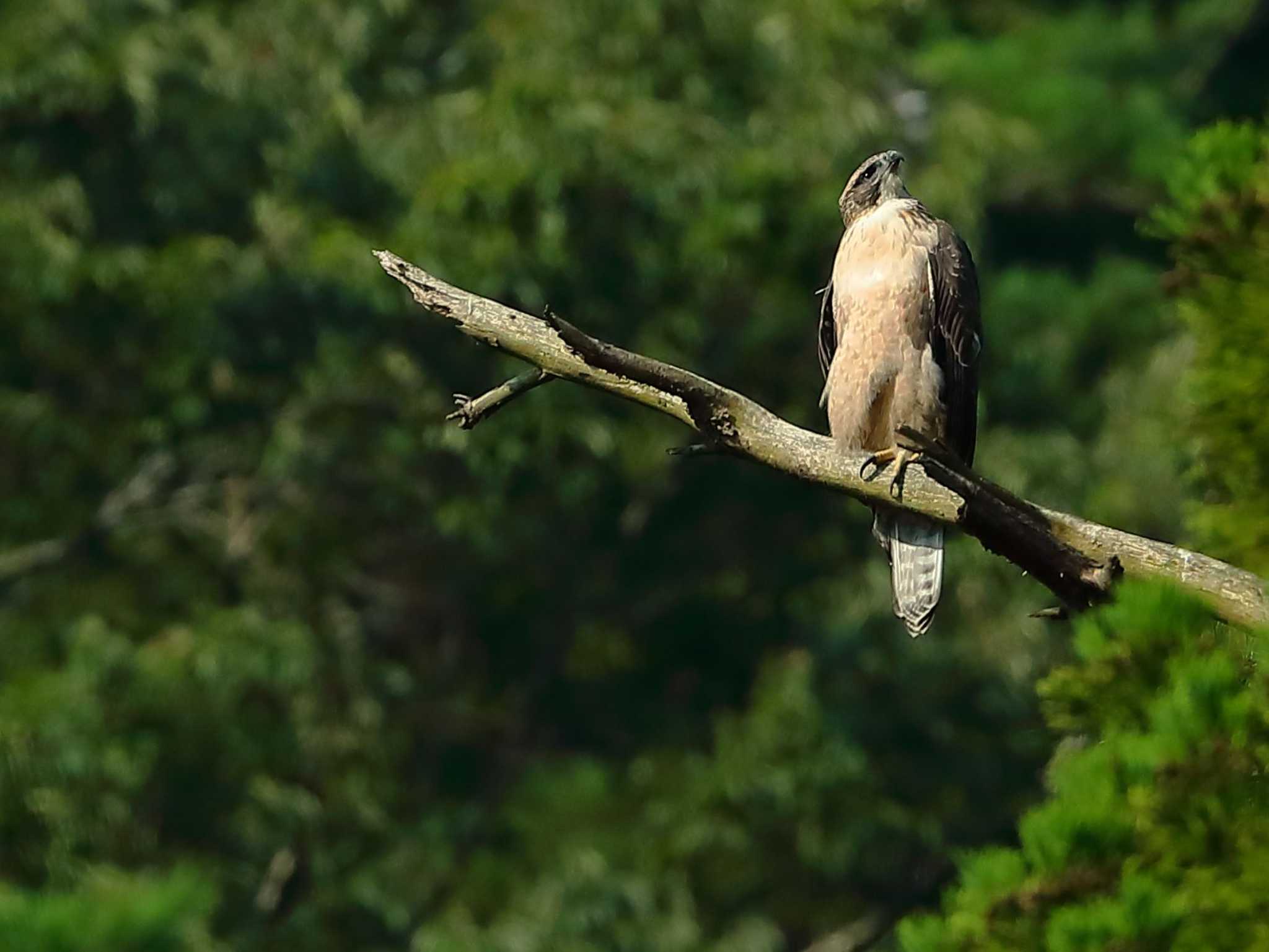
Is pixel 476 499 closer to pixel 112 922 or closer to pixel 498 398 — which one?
pixel 112 922

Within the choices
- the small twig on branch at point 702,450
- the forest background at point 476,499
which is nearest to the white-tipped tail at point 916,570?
the small twig on branch at point 702,450

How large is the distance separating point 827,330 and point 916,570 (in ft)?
2.64

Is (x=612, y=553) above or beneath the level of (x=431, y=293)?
above

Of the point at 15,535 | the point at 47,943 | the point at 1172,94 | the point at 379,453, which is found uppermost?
the point at 1172,94

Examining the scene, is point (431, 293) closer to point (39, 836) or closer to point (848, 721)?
point (39, 836)

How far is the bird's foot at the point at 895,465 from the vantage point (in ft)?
14.0

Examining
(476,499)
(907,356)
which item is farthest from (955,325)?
(476,499)

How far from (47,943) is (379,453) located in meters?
8.90

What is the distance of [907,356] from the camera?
19.2ft

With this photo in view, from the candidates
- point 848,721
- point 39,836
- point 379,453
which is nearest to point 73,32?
point 379,453

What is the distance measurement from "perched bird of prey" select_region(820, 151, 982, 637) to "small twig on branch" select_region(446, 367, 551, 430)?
5.83ft

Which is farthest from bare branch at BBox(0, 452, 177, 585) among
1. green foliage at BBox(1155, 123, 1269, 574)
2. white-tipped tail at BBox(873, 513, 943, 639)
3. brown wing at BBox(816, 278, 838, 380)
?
green foliage at BBox(1155, 123, 1269, 574)

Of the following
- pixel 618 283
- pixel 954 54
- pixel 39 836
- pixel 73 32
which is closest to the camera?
pixel 39 836

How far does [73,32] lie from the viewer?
13266 millimetres
